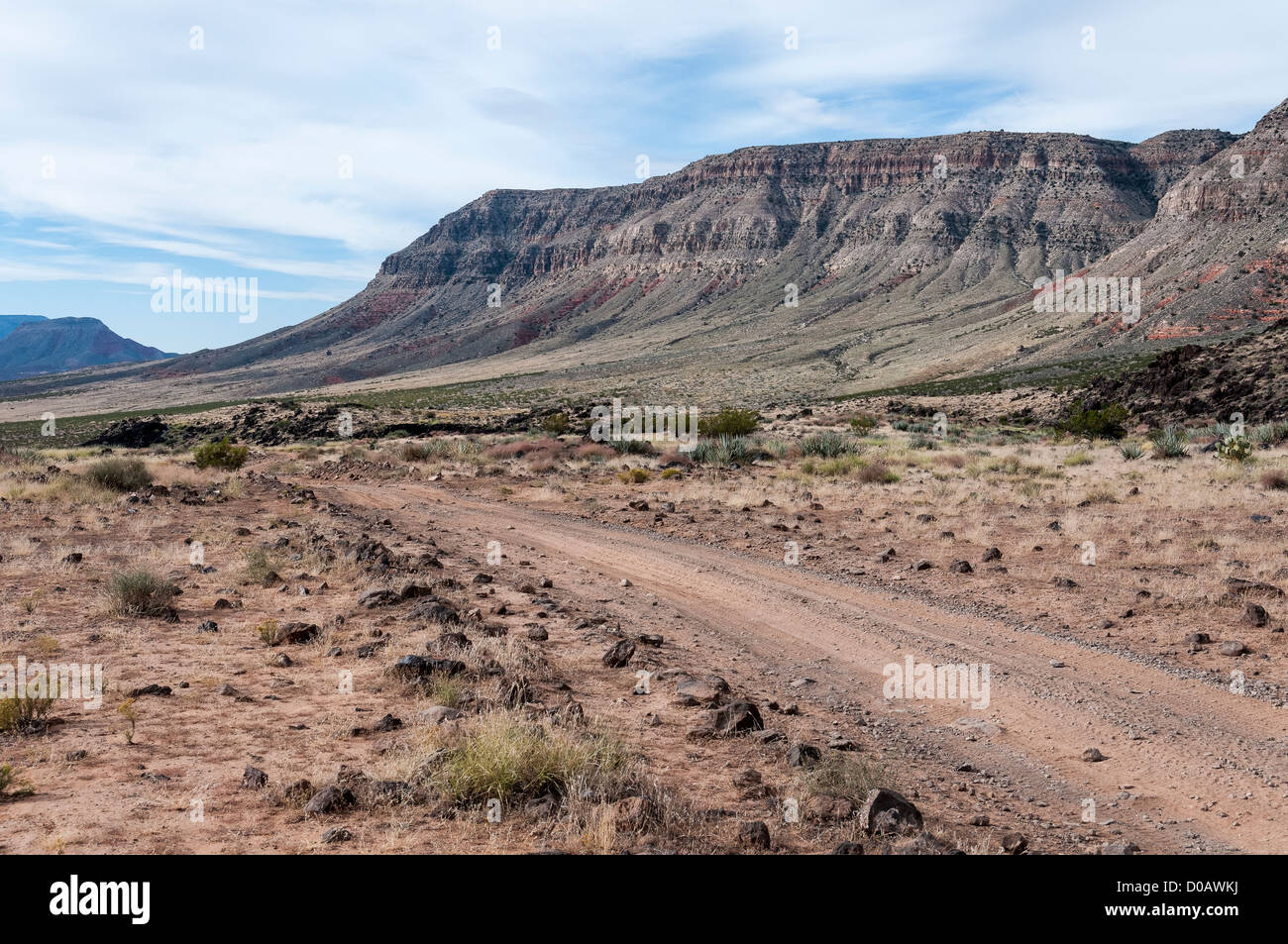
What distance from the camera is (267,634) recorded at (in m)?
8.70

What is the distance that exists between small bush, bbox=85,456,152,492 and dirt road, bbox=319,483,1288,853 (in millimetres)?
14769

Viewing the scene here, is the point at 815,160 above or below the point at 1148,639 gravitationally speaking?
above

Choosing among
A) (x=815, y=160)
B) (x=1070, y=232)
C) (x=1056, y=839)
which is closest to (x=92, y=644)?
(x=1056, y=839)

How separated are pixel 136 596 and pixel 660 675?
6.45 m

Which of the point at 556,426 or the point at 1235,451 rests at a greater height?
the point at 556,426

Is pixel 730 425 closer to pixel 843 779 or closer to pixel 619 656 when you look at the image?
→ pixel 619 656

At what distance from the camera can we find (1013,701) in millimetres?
7348

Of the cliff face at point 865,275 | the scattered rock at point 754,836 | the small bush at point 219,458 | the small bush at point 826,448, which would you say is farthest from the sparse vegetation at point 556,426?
the cliff face at point 865,275

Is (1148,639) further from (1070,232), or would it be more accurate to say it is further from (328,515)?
(1070,232)

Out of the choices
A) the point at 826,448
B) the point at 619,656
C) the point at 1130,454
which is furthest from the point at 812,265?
the point at 619,656

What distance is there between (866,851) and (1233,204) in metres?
112

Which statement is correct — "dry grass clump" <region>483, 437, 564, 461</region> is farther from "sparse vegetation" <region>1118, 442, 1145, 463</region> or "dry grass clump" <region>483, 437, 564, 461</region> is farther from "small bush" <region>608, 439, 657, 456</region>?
"sparse vegetation" <region>1118, 442, 1145, 463</region>
